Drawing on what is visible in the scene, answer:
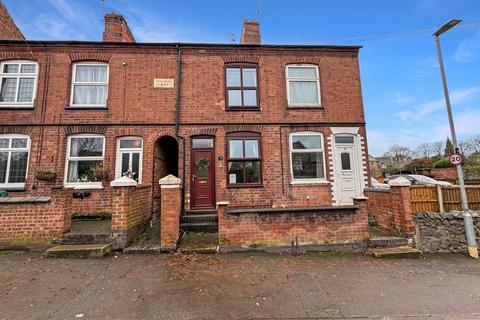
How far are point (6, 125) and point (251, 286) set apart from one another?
9852 mm

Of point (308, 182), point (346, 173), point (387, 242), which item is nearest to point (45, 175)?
point (308, 182)

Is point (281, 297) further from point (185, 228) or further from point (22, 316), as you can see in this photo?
point (185, 228)

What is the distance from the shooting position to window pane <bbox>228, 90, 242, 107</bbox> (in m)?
9.31

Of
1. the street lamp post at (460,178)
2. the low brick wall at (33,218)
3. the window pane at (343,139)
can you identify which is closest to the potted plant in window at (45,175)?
the low brick wall at (33,218)

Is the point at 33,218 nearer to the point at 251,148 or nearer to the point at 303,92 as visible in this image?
the point at 251,148

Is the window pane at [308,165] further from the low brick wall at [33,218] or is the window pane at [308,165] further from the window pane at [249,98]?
the low brick wall at [33,218]

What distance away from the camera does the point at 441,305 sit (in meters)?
3.50

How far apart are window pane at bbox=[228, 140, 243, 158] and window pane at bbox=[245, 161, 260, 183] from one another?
46 centimetres

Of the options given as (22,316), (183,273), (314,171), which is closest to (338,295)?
(183,273)

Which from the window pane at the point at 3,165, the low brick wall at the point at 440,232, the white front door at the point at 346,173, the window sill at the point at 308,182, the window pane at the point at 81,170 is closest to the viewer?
the low brick wall at the point at 440,232

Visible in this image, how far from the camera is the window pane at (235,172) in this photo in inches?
349

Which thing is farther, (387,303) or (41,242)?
(41,242)

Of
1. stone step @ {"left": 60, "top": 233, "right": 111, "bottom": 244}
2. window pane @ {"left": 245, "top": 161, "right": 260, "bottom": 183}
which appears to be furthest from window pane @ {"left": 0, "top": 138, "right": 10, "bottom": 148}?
window pane @ {"left": 245, "top": 161, "right": 260, "bottom": 183}

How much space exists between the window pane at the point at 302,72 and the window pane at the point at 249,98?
1.68m
